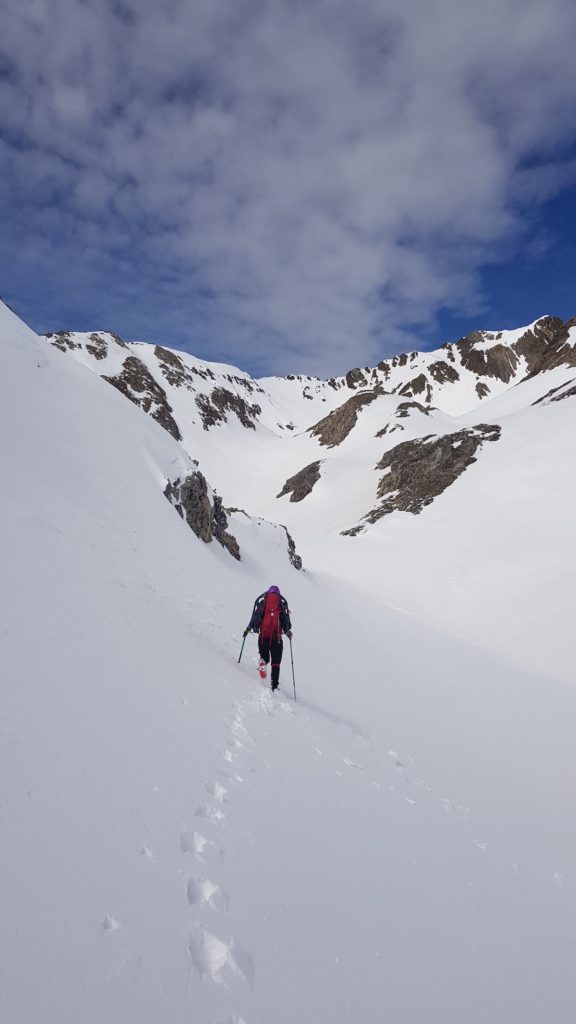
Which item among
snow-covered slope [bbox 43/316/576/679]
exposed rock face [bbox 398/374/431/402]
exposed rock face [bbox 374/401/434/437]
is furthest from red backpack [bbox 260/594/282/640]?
exposed rock face [bbox 398/374/431/402]

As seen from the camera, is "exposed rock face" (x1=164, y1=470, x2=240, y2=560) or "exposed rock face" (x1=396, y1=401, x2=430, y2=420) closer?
"exposed rock face" (x1=164, y1=470, x2=240, y2=560)

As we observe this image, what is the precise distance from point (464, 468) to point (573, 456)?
7.52 metres

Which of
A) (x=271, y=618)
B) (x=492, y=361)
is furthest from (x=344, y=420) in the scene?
(x=271, y=618)

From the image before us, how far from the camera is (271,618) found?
8.32m

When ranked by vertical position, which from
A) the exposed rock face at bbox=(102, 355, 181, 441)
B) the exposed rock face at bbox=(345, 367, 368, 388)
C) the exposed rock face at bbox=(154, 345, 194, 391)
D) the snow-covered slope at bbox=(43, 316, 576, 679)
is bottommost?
the snow-covered slope at bbox=(43, 316, 576, 679)

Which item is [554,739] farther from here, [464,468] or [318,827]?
[464,468]

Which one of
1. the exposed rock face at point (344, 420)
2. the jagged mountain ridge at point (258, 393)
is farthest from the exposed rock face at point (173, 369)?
the exposed rock face at point (344, 420)

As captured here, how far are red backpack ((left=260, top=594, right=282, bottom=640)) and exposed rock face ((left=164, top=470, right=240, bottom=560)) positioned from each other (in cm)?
866

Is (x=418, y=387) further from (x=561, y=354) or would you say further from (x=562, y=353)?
(x=562, y=353)

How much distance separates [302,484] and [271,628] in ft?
162

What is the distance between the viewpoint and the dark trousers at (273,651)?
7922 millimetres

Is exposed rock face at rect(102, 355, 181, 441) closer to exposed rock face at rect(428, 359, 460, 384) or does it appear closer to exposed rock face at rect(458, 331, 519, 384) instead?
exposed rock face at rect(428, 359, 460, 384)

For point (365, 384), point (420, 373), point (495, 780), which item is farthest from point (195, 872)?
point (365, 384)

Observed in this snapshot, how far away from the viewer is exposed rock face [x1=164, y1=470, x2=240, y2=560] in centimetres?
1672
